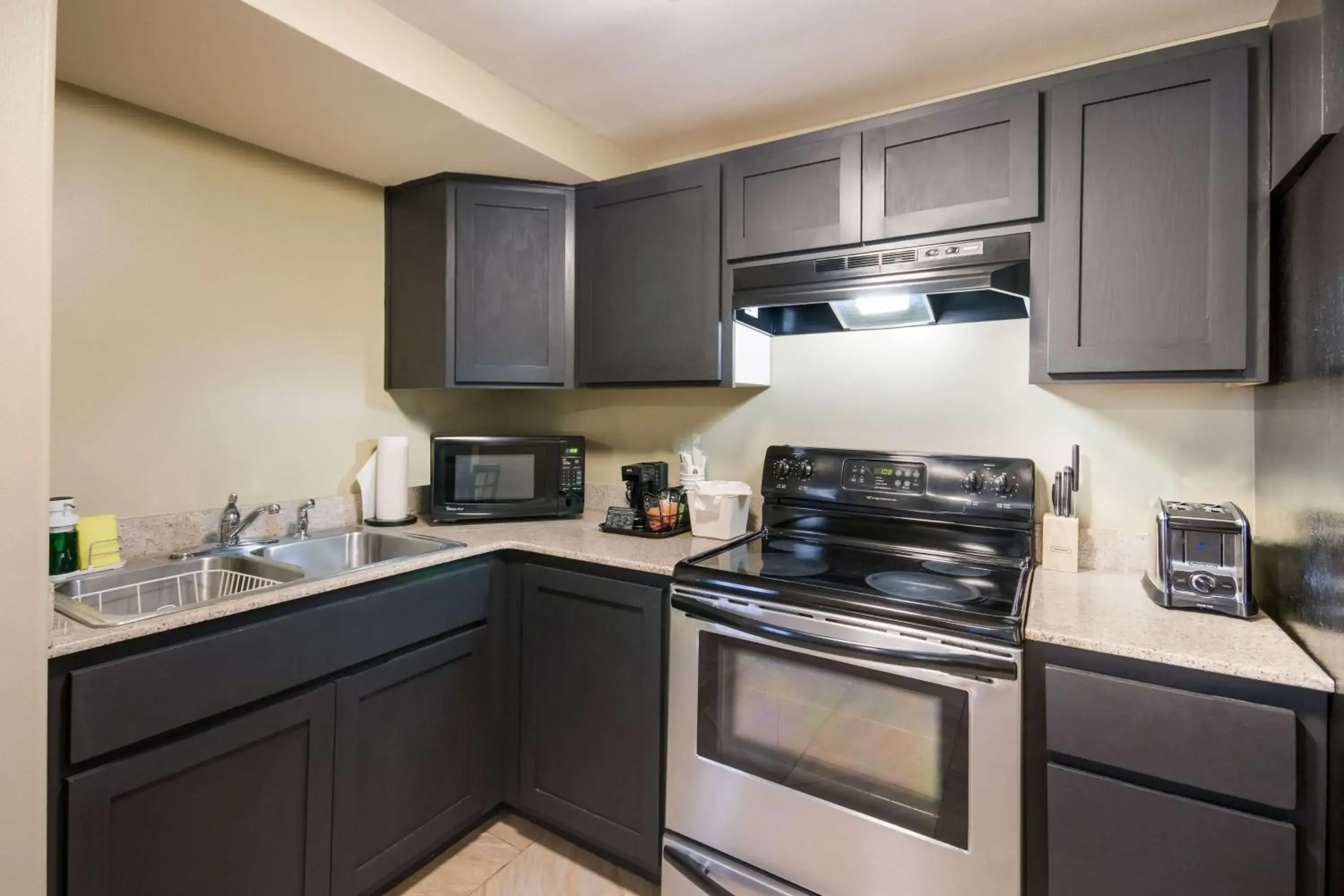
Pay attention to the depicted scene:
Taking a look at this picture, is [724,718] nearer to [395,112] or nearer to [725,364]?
[725,364]

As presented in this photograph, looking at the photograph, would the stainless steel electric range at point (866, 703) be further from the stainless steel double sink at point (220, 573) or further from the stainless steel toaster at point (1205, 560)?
the stainless steel double sink at point (220, 573)

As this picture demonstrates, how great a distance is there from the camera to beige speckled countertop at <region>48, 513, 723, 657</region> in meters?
1.21

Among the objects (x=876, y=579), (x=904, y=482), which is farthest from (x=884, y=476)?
(x=876, y=579)

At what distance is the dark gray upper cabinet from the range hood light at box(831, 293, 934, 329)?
782mm

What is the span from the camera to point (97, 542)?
5.21 feet

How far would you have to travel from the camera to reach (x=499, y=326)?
7.57ft

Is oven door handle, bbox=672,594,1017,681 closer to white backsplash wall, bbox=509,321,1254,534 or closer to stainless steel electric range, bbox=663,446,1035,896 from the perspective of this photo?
stainless steel electric range, bbox=663,446,1035,896

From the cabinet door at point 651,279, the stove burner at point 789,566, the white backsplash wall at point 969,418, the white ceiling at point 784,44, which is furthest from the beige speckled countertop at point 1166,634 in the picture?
the white ceiling at point 784,44

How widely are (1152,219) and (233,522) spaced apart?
2.61m

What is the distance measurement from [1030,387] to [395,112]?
201cm

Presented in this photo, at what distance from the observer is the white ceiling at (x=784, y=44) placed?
1590mm

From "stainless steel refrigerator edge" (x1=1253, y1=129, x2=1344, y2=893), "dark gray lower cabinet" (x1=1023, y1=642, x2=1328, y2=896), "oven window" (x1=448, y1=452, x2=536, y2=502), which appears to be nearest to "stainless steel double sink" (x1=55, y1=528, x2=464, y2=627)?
"oven window" (x1=448, y1=452, x2=536, y2=502)

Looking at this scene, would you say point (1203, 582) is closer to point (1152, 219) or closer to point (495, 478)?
point (1152, 219)

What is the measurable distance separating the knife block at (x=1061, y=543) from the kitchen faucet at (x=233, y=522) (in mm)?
2342
